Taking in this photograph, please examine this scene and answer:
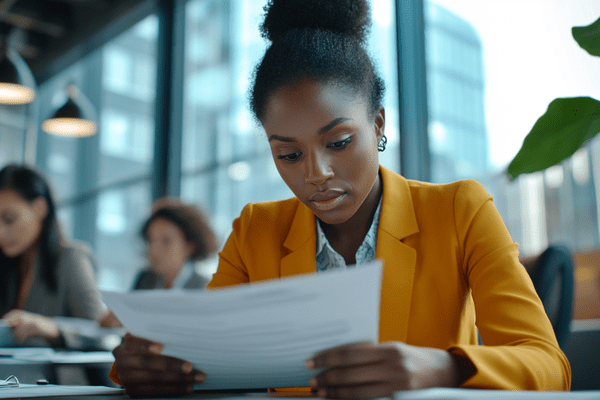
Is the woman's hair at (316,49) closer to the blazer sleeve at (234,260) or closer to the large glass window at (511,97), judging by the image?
the blazer sleeve at (234,260)

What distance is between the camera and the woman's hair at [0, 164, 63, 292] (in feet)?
8.73

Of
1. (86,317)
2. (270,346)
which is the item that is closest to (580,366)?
(270,346)

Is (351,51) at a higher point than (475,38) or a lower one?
lower

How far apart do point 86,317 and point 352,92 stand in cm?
210

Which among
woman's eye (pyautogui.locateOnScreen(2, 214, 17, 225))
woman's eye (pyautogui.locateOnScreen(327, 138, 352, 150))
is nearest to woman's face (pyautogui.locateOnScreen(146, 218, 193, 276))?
woman's eye (pyautogui.locateOnScreen(2, 214, 17, 225))

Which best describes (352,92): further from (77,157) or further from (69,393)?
(77,157)

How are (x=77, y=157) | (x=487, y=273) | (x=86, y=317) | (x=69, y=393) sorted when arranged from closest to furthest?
(x=69, y=393) < (x=487, y=273) < (x=86, y=317) < (x=77, y=157)

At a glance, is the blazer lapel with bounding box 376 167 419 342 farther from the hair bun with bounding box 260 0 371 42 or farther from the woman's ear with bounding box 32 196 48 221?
the woman's ear with bounding box 32 196 48 221

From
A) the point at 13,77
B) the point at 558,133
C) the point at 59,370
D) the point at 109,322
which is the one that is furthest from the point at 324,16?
the point at 13,77

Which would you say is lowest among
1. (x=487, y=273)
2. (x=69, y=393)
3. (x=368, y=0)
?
(x=69, y=393)

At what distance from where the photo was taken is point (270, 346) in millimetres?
601

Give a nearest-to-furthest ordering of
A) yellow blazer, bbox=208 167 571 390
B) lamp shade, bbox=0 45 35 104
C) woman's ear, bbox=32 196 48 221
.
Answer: yellow blazer, bbox=208 167 571 390 → woman's ear, bbox=32 196 48 221 → lamp shade, bbox=0 45 35 104

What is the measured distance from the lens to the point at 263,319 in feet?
1.84

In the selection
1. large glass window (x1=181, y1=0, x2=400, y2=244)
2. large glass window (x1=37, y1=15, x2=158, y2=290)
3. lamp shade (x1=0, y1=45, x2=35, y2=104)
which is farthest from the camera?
large glass window (x1=37, y1=15, x2=158, y2=290)
